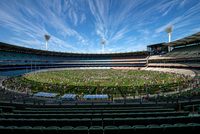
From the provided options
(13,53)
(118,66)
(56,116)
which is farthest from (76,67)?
A: (56,116)

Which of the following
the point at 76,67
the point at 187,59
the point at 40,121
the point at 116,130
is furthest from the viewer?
the point at 76,67

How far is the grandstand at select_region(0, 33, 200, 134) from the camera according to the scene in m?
8.71

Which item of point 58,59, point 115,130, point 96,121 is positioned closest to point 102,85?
point 96,121

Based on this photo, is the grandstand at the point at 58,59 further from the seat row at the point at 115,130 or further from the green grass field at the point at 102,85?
the seat row at the point at 115,130

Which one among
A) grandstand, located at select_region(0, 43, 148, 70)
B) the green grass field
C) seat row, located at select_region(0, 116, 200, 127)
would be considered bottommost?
seat row, located at select_region(0, 116, 200, 127)

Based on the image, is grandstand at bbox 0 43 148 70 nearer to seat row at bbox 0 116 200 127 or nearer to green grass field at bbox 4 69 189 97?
green grass field at bbox 4 69 189 97

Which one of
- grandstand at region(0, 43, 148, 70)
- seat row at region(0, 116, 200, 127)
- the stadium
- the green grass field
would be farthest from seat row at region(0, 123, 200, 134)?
grandstand at region(0, 43, 148, 70)

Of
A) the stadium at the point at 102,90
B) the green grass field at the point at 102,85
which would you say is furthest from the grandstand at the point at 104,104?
the green grass field at the point at 102,85

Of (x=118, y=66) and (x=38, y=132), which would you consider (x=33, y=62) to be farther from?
(x=38, y=132)

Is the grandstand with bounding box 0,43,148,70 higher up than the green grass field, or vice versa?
the grandstand with bounding box 0,43,148,70

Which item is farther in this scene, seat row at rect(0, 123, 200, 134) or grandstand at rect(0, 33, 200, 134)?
grandstand at rect(0, 33, 200, 134)

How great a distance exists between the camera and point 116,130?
27.1 ft

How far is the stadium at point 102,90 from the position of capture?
1041 centimetres

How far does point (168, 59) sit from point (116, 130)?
298 feet
